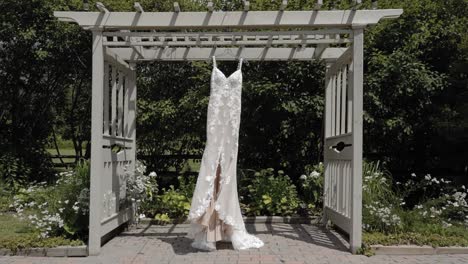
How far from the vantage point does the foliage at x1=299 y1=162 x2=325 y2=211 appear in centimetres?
886

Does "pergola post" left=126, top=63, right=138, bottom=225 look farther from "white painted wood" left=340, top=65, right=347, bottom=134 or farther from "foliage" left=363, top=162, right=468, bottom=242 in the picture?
"foliage" left=363, top=162, right=468, bottom=242

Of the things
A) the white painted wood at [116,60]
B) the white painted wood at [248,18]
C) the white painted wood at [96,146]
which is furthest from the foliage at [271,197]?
the white painted wood at [248,18]

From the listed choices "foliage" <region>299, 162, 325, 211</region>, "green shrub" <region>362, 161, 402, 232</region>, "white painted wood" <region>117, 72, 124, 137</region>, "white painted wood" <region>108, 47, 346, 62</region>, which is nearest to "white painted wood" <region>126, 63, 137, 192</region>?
"white painted wood" <region>108, 47, 346, 62</region>

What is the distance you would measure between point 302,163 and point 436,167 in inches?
108

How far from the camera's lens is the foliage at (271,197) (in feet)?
28.2

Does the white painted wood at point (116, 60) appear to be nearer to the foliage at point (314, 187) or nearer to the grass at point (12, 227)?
the grass at point (12, 227)

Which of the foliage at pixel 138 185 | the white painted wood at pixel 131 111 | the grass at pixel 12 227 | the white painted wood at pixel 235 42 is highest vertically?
the white painted wood at pixel 235 42

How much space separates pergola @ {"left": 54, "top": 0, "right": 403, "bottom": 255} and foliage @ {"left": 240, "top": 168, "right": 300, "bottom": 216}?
Result: 0.83 metres

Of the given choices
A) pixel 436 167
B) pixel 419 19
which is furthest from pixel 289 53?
pixel 436 167

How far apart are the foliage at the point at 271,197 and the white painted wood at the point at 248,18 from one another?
3577mm

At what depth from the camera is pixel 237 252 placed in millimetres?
6180

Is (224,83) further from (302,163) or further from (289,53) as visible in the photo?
(302,163)

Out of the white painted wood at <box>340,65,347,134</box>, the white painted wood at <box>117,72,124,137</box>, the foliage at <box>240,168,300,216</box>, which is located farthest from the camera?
the foliage at <box>240,168,300,216</box>

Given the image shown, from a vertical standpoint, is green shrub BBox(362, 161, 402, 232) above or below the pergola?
below
